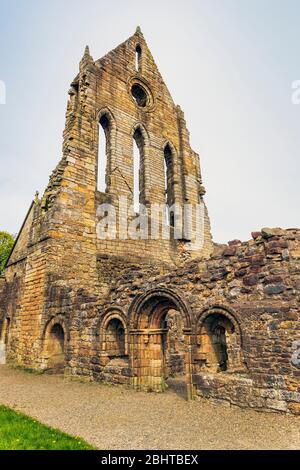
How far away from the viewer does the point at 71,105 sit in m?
15.0

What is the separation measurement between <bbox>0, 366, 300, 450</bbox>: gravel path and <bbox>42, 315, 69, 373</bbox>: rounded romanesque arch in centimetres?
255

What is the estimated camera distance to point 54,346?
1138cm

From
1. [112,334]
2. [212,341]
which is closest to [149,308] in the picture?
[112,334]

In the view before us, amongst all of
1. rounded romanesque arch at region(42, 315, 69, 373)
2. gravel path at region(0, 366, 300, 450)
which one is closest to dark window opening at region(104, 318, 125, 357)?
gravel path at region(0, 366, 300, 450)

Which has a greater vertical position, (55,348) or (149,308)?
(149,308)

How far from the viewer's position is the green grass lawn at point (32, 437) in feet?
14.2

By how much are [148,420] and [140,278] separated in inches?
157

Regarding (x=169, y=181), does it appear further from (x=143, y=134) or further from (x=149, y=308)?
(x=149, y=308)

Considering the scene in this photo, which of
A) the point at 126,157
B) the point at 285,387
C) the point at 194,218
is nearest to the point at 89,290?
the point at 285,387

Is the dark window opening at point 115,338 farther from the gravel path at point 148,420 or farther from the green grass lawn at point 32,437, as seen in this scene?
the green grass lawn at point 32,437

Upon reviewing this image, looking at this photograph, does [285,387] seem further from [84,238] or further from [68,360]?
[84,238]

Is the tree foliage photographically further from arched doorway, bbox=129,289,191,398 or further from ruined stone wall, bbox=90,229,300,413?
ruined stone wall, bbox=90,229,300,413

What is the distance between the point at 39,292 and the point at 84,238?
8.39 ft

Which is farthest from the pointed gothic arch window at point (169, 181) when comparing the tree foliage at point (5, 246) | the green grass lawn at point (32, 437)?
the tree foliage at point (5, 246)
